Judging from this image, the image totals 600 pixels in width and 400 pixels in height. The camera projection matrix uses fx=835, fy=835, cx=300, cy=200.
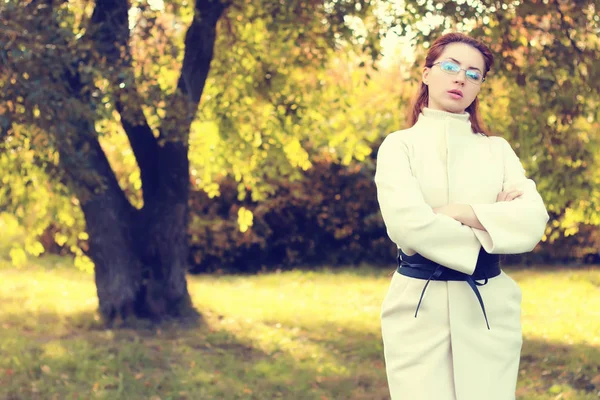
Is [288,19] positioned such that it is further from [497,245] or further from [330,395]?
[497,245]

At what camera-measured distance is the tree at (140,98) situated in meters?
6.98

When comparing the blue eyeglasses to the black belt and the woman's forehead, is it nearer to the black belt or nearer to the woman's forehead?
the woman's forehead

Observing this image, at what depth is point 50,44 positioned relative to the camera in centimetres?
690

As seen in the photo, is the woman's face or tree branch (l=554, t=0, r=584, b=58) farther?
tree branch (l=554, t=0, r=584, b=58)

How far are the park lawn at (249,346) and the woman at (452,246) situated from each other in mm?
4174

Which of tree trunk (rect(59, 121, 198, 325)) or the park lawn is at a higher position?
tree trunk (rect(59, 121, 198, 325))

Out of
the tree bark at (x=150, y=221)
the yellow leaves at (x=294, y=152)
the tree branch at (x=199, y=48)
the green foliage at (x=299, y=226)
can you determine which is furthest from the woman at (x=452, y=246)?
the green foliage at (x=299, y=226)

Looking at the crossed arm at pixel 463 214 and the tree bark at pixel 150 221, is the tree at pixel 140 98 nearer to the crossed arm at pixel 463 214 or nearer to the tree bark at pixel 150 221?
the tree bark at pixel 150 221

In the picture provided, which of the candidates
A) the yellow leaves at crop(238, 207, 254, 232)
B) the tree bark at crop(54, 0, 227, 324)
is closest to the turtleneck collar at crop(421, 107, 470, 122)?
the tree bark at crop(54, 0, 227, 324)

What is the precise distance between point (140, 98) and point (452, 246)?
5183 mm

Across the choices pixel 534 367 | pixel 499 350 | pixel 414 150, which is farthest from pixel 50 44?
pixel 534 367

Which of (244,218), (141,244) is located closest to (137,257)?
(141,244)

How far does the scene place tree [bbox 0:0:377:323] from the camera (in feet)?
22.9

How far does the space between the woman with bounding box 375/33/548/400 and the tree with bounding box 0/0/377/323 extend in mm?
3909
